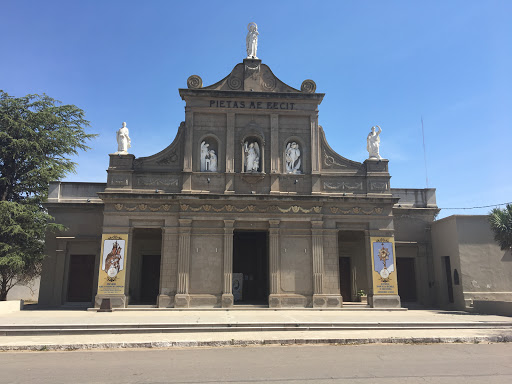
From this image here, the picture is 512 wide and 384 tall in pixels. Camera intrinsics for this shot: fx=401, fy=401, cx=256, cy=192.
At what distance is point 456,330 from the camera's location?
47.1ft

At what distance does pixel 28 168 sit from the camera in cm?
2381

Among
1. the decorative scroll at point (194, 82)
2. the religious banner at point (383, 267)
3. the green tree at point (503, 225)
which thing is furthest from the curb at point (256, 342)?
the decorative scroll at point (194, 82)

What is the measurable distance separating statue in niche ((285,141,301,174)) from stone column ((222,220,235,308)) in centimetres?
462

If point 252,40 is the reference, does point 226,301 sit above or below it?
below

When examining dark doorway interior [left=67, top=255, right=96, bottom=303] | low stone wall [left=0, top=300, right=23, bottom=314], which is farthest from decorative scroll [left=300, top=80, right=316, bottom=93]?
low stone wall [left=0, top=300, right=23, bottom=314]

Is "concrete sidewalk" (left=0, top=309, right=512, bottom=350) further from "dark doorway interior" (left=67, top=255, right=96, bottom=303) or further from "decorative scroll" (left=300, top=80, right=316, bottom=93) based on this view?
"decorative scroll" (left=300, top=80, right=316, bottom=93)

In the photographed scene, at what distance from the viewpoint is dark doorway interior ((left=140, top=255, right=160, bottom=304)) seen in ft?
83.3

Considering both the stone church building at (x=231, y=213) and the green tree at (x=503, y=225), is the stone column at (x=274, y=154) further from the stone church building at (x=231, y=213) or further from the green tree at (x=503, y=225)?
the green tree at (x=503, y=225)

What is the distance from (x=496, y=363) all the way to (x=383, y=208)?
540 inches

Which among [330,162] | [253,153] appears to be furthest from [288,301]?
[253,153]

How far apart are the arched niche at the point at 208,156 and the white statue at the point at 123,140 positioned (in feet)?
13.6

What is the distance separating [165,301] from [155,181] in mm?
6491

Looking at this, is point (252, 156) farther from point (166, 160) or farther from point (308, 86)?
point (308, 86)

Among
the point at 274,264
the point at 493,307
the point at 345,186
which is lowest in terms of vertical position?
the point at 493,307
